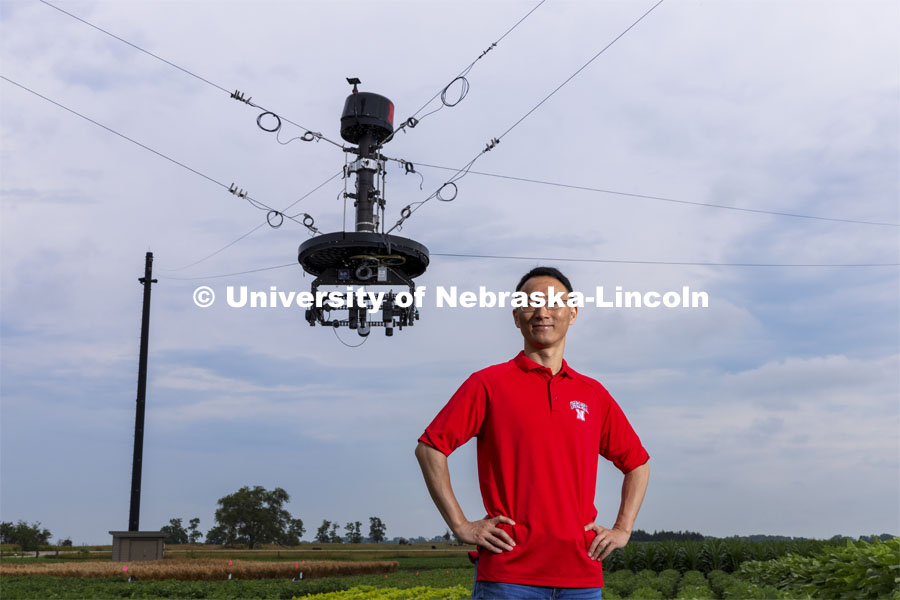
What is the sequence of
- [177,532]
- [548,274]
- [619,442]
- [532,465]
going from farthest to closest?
1. [177,532]
2. [619,442]
3. [548,274]
4. [532,465]

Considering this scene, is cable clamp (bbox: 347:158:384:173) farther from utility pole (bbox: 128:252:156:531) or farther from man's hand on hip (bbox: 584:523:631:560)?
man's hand on hip (bbox: 584:523:631:560)

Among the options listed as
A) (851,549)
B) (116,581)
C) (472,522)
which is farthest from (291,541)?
(472,522)

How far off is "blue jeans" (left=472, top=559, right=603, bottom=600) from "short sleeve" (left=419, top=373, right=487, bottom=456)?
686mm

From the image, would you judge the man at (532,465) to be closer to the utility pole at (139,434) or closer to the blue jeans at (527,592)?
the blue jeans at (527,592)

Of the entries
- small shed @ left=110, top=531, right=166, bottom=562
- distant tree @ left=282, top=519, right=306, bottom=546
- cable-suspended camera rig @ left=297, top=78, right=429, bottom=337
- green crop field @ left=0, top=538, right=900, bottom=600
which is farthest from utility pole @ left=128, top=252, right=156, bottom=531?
distant tree @ left=282, top=519, right=306, bottom=546

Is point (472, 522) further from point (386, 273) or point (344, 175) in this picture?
point (344, 175)

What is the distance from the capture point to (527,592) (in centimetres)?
359

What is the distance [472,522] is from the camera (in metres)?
3.69

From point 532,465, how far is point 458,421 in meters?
0.44

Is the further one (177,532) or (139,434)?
(177,532)

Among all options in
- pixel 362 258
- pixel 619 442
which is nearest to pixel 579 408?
pixel 619 442

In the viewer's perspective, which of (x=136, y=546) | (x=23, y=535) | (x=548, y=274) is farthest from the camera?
(x=23, y=535)

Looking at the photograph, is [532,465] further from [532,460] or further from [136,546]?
[136,546]

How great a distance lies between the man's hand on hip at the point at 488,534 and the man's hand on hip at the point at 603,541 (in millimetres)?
442
